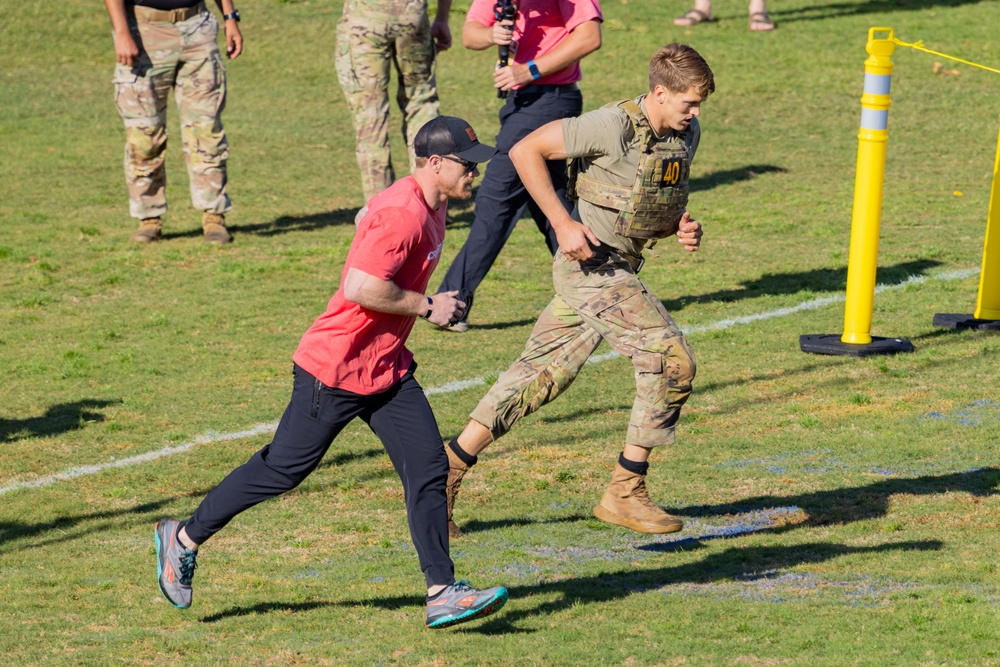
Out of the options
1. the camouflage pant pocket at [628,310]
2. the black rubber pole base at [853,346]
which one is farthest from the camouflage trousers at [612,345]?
the black rubber pole base at [853,346]

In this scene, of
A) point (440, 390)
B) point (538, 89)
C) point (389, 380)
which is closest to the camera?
point (389, 380)

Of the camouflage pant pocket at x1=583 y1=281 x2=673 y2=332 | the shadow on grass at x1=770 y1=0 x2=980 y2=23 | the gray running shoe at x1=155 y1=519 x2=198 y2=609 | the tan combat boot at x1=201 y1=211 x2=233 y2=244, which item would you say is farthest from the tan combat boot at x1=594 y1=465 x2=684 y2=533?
the shadow on grass at x1=770 y1=0 x2=980 y2=23

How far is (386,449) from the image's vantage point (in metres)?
5.50

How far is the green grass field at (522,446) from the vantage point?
17.8ft

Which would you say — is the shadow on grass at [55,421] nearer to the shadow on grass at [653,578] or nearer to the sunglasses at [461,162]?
the shadow on grass at [653,578]

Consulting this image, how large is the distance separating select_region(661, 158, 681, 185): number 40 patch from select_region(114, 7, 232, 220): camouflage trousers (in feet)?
20.2

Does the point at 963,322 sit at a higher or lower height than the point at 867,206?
lower

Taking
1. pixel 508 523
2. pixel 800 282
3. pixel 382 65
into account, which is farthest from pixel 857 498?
pixel 382 65

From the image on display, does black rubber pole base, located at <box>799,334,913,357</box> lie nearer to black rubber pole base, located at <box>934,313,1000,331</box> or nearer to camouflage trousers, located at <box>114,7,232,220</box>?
black rubber pole base, located at <box>934,313,1000,331</box>

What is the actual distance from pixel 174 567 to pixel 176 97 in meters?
6.92

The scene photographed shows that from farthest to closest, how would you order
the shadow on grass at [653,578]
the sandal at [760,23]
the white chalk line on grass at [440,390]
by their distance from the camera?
the sandal at [760,23] < the white chalk line on grass at [440,390] < the shadow on grass at [653,578]

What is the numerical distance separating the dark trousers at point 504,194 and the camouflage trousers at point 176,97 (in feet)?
10.4

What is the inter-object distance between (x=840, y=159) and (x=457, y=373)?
7764 millimetres

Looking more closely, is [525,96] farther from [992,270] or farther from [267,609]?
[267,609]
